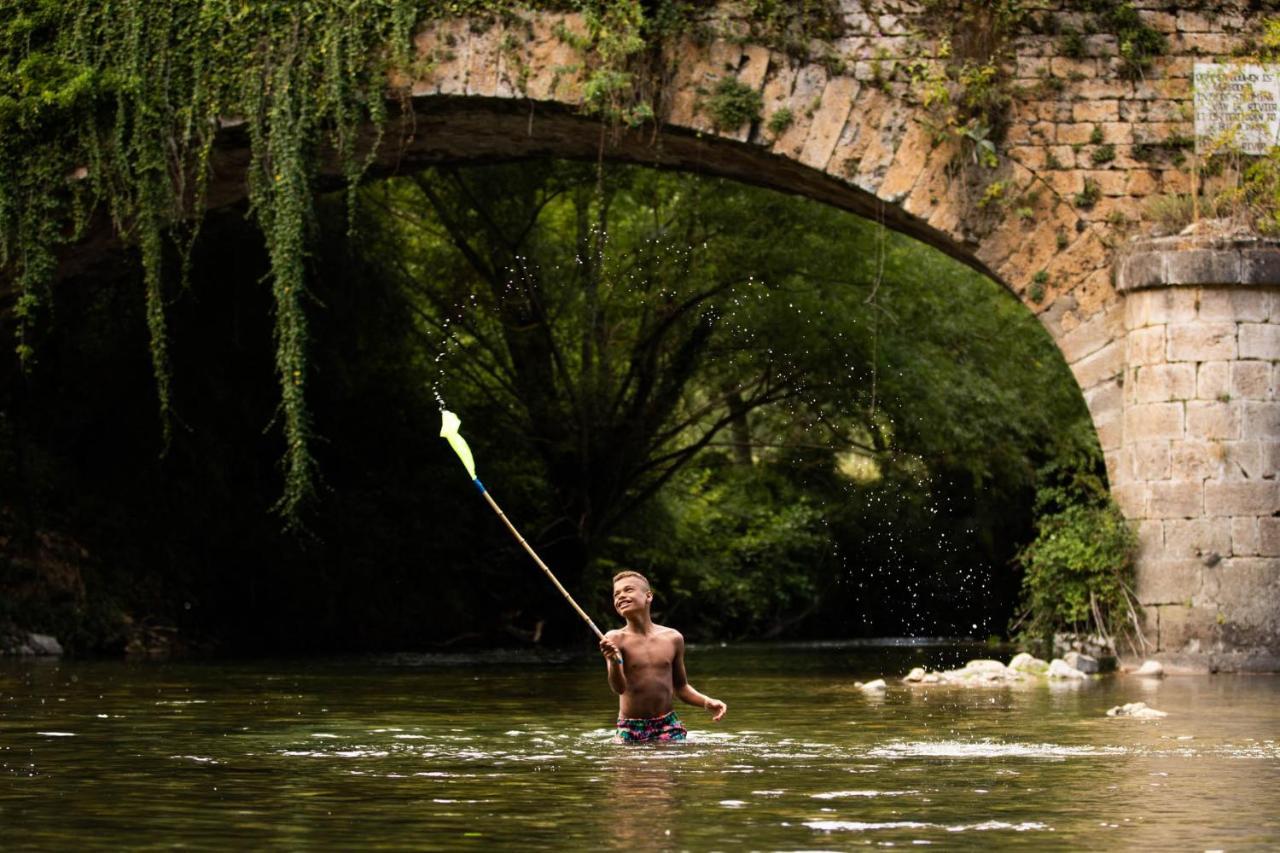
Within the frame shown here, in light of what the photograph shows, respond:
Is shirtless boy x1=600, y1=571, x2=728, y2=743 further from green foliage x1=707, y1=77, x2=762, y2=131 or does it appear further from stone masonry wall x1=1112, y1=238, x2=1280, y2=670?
green foliage x1=707, y1=77, x2=762, y2=131

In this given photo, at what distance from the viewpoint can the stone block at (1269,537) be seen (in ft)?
Answer: 43.4

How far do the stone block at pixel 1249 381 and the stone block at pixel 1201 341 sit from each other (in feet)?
0.33

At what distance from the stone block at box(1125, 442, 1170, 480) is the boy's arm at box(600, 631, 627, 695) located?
20.4 feet

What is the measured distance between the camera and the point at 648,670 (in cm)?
827

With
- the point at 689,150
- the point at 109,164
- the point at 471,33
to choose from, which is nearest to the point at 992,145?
the point at 689,150

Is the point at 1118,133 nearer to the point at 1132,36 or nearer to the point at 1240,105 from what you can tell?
the point at 1132,36

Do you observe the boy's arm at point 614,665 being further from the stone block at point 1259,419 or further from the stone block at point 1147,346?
the stone block at point 1259,419

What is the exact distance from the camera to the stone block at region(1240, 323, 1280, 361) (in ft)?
43.9

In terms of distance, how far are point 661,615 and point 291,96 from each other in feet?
33.7

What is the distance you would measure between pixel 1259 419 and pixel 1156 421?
0.64 meters

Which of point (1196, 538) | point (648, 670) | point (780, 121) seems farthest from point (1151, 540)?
point (648, 670)

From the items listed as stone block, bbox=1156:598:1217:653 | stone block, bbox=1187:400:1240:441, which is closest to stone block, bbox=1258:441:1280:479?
stone block, bbox=1187:400:1240:441

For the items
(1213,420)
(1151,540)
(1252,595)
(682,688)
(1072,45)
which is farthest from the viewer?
(1072,45)

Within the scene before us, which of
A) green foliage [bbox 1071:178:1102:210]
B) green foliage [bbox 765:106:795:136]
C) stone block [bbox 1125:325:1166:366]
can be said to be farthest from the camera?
green foliage [bbox 765:106:795:136]
